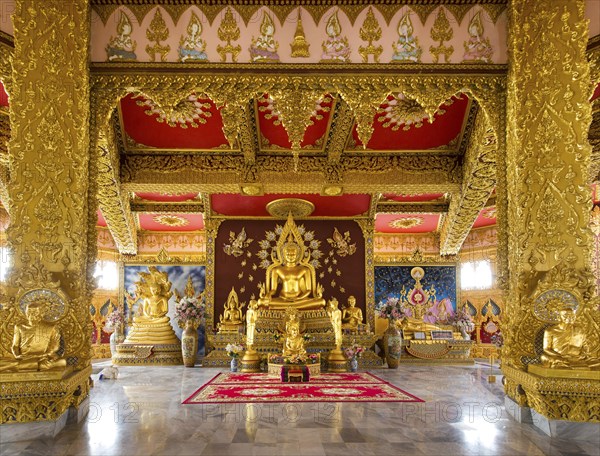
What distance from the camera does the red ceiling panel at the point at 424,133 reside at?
8.50 m

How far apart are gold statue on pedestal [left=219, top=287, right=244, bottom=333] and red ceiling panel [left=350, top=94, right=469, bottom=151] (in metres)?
4.38

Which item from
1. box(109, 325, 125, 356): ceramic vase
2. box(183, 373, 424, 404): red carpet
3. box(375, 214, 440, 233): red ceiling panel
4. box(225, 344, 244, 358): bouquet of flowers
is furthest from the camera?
box(375, 214, 440, 233): red ceiling panel

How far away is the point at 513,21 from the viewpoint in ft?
18.1

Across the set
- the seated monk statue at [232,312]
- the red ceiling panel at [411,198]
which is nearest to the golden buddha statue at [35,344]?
the seated monk statue at [232,312]

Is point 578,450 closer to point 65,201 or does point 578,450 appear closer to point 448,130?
point 65,201

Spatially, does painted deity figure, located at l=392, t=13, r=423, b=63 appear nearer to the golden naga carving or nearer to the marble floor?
the marble floor

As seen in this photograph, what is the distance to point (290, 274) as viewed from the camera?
11461 millimetres

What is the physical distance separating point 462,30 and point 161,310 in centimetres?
877

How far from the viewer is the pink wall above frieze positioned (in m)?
5.81

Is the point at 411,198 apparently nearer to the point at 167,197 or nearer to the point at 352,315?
the point at 352,315

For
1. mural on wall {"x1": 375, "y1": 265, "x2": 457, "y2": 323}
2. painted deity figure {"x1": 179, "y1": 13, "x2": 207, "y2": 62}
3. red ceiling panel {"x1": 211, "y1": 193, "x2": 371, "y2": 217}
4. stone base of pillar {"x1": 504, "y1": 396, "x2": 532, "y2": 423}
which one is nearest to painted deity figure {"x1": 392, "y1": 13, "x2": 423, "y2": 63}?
painted deity figure {"x1": 179, "y1": 13, "x2": 207, "y2": 62}

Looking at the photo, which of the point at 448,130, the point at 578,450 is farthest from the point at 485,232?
the point at 578,450

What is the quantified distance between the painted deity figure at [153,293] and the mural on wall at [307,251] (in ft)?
4.22

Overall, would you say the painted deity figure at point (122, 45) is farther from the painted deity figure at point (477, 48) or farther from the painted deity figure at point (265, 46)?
the painted deity figure at point (477, 48)
